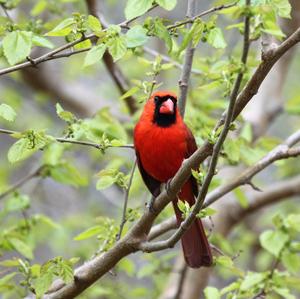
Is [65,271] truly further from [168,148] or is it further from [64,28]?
[168,148]

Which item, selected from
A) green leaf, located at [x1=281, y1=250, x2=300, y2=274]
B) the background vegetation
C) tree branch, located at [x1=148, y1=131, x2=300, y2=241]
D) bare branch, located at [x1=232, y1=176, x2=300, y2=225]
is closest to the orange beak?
the background vegetation

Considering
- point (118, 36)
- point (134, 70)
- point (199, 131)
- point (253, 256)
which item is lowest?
point (253, 256)

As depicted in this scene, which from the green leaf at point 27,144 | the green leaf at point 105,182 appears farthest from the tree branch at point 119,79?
the green leaf at point 27,144

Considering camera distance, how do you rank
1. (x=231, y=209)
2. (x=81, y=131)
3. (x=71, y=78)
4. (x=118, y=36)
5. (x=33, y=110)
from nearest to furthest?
(x=118, y=36)
(x=81, y=131)
(x=231, y=209)
(x=71, y=78)
(x=33, y=110)

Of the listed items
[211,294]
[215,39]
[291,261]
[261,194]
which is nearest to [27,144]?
[215,39]

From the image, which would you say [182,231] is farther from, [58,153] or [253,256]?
[253,256]

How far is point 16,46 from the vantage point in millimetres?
2111

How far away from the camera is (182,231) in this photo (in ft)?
7.36

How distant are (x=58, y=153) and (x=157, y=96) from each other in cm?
51

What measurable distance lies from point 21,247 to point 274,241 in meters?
1.01

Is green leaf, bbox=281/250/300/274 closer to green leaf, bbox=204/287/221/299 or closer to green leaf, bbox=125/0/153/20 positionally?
green leaf, bbox=204/287/221/299

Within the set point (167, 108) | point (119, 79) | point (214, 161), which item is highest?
point (214, 161)

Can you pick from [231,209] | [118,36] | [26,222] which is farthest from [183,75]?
[231,209]

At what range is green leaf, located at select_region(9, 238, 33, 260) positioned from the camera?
9.32ft
